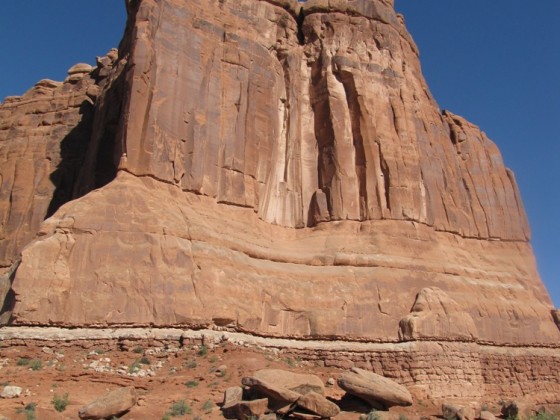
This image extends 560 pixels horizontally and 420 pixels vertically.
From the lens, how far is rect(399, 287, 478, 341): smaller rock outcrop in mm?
27000

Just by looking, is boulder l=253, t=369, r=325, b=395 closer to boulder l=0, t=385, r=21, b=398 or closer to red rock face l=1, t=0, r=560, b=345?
red rock face l=1, t=0, r=560, b=345

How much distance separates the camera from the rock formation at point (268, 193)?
22969mm

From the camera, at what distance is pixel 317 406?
17.2m

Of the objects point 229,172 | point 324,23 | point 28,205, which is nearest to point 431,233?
point 229,172

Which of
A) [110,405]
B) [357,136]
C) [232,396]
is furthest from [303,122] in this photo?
[110,405]

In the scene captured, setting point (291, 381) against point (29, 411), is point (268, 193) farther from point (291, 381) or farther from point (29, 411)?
point (29, 411)

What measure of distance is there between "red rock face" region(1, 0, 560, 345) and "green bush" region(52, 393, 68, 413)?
4268 millimetres

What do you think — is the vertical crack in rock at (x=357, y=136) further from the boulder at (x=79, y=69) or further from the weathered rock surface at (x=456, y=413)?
the boulder at (x=79, y=69)

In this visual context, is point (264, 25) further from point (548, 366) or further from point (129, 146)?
point (548, 366)

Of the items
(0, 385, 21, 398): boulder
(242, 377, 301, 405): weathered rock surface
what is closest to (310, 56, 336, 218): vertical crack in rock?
(242, 377, 301, 405): weathered rock surface

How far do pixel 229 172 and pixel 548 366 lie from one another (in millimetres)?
19006

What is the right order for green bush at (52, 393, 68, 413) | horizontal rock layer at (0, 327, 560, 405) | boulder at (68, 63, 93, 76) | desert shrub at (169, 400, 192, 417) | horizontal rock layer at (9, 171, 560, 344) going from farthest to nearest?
boulder at (68, 63, 93, 76) < horizontal rock layer at (9, 171, 560, 344) < horizontal rock layer at (0, 327, 560, 405) < desert shrub at (169, 400, 192, 417) < green bush at (52, 393, 68, 413)

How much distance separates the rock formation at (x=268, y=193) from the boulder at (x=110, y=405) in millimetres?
4737

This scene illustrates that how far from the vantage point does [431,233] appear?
31.9 meters
